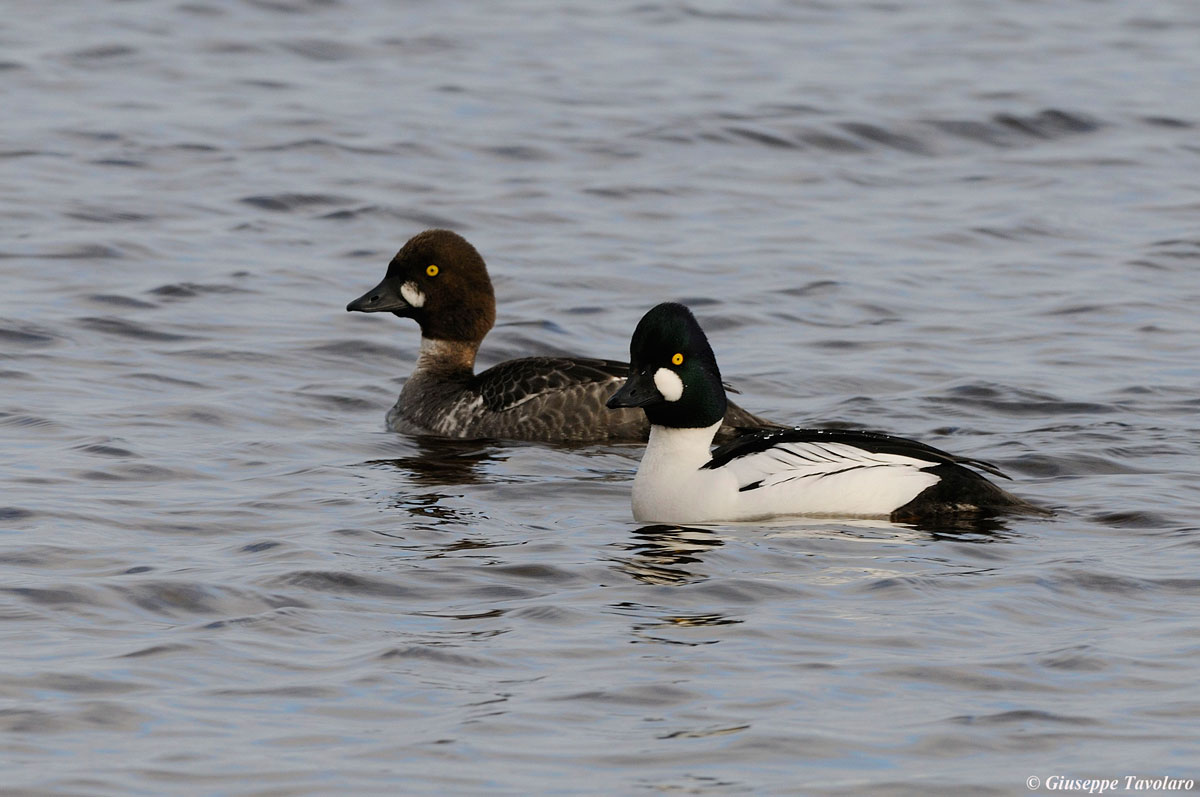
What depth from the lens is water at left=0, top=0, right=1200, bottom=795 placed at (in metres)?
6.99

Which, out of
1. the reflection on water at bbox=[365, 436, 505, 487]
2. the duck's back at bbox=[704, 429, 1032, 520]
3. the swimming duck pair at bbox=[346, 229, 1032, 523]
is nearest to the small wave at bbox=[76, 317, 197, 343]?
the reflection on water at bbox=[365, 436, 505, 487]

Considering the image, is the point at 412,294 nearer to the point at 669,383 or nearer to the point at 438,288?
the point at 438,288

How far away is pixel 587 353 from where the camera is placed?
1461 centimetres

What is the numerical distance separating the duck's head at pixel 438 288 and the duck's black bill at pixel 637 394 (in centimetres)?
360

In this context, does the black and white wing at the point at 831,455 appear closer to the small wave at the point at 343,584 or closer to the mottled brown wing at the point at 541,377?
the small wave at the point at 343,584

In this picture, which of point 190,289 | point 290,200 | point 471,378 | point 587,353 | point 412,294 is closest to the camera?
point 471,378

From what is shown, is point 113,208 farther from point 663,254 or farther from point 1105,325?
point 1105,325

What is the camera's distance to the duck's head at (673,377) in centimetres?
1005

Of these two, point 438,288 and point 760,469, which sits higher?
point 438,288

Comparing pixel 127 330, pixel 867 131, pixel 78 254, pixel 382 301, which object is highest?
pixel 867 131

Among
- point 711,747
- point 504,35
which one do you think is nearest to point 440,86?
point 504,35

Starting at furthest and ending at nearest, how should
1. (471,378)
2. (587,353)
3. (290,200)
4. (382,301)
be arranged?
(290,200) < (587,353) < (382,301) < (471,378)

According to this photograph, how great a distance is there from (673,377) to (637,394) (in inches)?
7.6

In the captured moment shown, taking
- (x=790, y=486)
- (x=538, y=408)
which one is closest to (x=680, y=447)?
(x=790, y=486)
